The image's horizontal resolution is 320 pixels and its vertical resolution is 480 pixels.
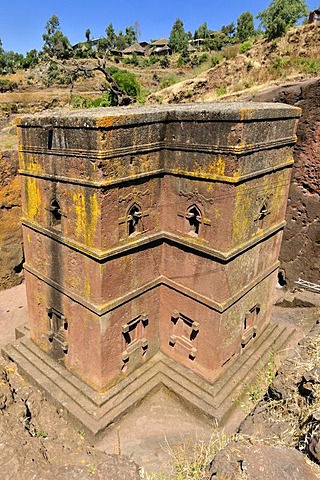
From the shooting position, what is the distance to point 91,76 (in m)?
43.8

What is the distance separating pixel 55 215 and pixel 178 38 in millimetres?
68460

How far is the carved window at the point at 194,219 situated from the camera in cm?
740

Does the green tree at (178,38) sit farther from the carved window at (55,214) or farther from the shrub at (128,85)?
the carved window at (55,214)

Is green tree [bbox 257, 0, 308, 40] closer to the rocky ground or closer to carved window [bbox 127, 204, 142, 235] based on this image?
carved window [bbox 127, 204, 142, 235]

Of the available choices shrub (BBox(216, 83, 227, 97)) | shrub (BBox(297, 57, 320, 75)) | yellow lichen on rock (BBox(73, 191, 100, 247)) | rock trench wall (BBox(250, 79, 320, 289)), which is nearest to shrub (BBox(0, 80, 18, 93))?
shrub (BBox(216, 83, 227, 97))

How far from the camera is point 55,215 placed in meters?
8.00

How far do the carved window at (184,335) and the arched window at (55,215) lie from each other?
11.3 feet

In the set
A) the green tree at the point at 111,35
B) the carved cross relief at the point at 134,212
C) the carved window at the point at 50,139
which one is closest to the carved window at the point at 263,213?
the carved cross relief at the point at 134,212

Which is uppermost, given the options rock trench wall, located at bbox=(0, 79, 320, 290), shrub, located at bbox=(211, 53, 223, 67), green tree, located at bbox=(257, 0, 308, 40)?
green tree, located at bbox=(257, 0, 308, 40)

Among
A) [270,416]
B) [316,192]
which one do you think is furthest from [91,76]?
[270,416]

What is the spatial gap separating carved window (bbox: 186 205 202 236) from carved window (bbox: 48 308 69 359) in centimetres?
368

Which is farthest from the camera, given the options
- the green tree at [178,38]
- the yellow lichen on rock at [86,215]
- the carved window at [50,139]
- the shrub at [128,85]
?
the green tree at [178,38]

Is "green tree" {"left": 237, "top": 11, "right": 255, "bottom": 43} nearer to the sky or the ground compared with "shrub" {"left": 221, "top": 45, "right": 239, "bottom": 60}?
nearer to the sky

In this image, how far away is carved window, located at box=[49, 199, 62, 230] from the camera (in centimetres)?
771
